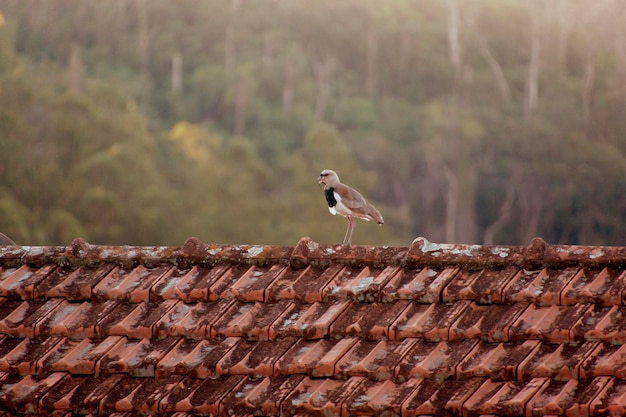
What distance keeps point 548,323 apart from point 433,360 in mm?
465

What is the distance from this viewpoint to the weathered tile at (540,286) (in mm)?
4203

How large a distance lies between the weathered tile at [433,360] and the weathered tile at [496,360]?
0.03 metres

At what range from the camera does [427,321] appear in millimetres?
4262

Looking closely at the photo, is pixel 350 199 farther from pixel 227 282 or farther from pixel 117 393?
pixel 117 393

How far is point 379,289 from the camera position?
14.7ft

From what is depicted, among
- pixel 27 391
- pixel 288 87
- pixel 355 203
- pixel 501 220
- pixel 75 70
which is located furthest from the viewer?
pixel 288 87

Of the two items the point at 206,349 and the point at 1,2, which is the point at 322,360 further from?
the point at 1,2

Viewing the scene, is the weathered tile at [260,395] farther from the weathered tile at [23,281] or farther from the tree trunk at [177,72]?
the tree trunk at [177,72]

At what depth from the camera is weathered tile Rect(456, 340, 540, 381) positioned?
3932 mm

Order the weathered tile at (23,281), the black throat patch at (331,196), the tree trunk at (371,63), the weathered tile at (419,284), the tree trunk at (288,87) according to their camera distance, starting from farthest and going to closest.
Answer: the tree trunk at (288,87), the tree trunk at (371,63), the black throat patch at (331,196), the weathered tile at (23,281), the weathered tile at (419,284)

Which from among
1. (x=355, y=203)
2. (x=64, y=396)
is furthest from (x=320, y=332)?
(x=355, y=203)

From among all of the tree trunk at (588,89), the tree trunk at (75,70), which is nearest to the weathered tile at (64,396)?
the tree trunk at (588,89)

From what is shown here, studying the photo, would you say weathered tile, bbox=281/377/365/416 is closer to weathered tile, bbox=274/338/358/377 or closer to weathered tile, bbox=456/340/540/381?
weathered tile, bbox=274/338/358/377

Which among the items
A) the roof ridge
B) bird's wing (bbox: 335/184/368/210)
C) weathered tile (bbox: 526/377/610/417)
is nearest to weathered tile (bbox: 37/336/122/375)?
the roof ridge
